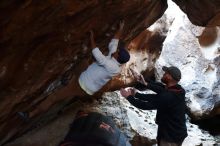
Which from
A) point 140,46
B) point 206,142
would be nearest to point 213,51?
point 140,46

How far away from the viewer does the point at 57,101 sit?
667 centimetres

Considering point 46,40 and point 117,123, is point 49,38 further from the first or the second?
point 117,123

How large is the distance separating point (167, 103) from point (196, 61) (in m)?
6.06

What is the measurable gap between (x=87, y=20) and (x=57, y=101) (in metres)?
1.95

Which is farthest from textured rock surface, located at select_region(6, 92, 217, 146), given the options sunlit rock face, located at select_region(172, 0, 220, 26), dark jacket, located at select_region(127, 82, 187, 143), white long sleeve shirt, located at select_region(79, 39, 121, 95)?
sunlit rock face, located at select_region(172, 0, 220, 26)

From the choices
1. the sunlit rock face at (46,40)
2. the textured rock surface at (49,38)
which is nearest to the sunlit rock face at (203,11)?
the textured rock surface at (49,38)

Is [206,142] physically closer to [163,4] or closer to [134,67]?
[134,67]

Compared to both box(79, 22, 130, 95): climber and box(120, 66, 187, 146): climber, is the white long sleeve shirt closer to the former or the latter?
box(79, 22, 130, 95): climber

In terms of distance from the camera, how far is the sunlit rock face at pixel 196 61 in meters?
10.2

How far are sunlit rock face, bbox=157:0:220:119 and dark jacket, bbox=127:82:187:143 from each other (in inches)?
162

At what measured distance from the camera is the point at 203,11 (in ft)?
21.2

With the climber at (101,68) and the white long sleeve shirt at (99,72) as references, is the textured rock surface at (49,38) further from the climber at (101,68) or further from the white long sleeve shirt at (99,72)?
the white long sleeve shirt at (99,72)

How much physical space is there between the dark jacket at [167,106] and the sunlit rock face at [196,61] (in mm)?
4109

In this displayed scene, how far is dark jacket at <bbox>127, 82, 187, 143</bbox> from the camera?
5840mm
